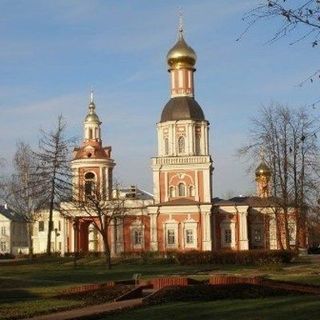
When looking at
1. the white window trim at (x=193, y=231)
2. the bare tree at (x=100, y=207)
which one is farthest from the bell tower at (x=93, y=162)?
the white window trim at (x=193, y=231)

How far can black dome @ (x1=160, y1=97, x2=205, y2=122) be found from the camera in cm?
5647

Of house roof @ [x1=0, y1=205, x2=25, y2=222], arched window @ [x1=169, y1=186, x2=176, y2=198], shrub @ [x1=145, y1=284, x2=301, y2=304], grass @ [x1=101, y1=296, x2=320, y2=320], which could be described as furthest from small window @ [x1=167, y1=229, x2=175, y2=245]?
grass @ [x1=101, y1=296, x2=320, y2=320]

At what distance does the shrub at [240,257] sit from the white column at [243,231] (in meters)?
12.8

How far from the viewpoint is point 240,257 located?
138 feet

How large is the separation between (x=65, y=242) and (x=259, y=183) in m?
18.9

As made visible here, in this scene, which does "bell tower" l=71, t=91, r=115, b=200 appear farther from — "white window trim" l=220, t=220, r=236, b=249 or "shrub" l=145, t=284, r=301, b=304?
"shrub" l=145, t=284, r=301, b=304

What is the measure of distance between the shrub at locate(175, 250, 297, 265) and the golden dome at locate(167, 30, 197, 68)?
791 inches

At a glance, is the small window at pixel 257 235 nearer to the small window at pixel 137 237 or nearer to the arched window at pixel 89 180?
the small window at pixel 137 237

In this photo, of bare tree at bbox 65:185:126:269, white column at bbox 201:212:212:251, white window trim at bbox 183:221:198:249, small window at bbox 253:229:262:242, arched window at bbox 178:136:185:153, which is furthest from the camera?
small window at bbox 253:229:262:242

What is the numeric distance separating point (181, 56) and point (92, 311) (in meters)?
44.8

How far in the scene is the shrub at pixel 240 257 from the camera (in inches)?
1580

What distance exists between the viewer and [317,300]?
48.1 ft

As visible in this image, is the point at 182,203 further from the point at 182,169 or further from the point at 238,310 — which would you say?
the point at 238,310

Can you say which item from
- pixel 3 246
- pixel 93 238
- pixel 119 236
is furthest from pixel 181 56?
A: pixel 3 246
